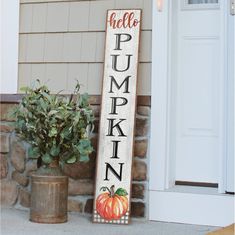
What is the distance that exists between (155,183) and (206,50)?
3.44 feet

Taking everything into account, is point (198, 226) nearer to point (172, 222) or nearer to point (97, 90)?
point (172, 222)

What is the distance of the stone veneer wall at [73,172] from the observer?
11.5 feet

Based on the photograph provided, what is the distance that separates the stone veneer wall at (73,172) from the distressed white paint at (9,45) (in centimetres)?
18

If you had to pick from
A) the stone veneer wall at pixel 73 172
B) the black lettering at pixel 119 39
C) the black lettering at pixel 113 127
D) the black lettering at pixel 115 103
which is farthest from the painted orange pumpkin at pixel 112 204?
the black lettering at pixel 119 39

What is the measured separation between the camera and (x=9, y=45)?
3.94 metres

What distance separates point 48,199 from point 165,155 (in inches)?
34.2

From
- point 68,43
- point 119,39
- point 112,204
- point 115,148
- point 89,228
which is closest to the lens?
point 89,228

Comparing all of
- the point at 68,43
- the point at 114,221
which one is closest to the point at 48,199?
the point at 114,221

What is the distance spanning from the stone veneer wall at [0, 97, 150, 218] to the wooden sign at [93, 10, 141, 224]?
0.11 metres

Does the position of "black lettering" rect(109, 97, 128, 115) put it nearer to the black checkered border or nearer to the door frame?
the door frame

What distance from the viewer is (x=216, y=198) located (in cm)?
338

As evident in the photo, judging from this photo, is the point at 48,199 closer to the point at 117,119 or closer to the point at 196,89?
the point at 117,119

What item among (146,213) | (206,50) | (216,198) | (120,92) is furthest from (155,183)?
(206,50)

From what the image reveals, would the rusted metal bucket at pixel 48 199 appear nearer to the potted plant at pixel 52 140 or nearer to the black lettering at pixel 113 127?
the potted plant at pixel 52 140
